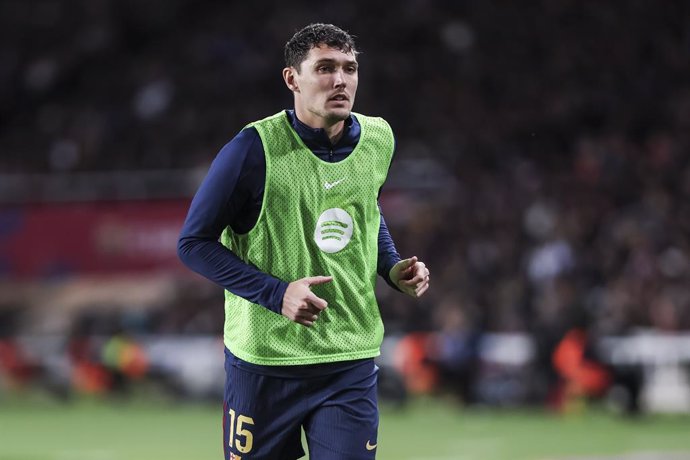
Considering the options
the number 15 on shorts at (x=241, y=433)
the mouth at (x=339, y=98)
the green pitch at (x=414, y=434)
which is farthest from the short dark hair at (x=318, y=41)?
the green pitch at (x=414, y=434)

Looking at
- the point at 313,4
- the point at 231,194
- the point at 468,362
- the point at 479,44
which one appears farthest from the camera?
the point at 313,4

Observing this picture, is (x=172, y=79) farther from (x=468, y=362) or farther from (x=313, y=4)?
(x=468, y=362)

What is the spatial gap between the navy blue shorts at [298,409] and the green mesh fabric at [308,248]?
0.25ft

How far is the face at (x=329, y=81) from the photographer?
18.3 ft

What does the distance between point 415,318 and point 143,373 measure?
4.28 meters

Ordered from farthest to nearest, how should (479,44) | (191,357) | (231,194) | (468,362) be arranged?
(479,44)
(191,357)
(468,362)
(231,194)

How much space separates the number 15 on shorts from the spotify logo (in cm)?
79

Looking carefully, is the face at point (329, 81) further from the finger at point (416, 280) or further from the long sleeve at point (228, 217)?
the finger at point (416, 280)

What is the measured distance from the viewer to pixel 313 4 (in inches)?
996

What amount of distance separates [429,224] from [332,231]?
13544 mm

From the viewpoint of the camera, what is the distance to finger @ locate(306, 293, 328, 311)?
519 centimetres

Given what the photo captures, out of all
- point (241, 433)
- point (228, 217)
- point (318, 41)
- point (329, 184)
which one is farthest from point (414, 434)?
point (318, 41)

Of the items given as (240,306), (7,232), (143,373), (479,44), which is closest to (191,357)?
(143,373)

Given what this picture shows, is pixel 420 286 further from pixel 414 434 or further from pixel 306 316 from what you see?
pixel 414 434
